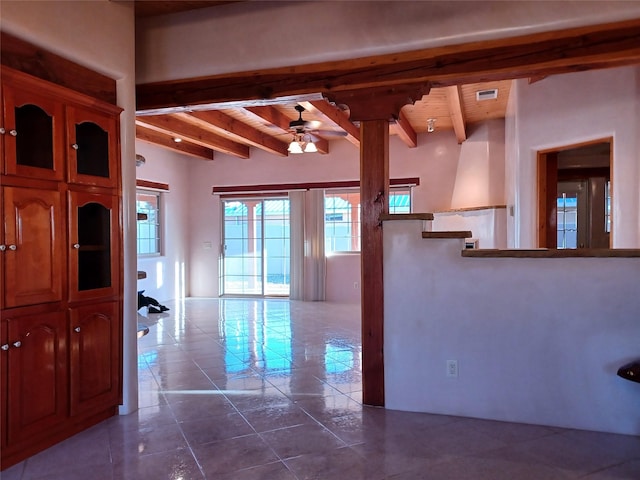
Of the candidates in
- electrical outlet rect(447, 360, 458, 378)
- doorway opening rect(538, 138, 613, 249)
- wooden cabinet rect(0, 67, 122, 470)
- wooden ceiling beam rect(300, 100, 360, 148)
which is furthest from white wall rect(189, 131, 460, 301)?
wooden cabinet rect(0, 67, 122, 470)

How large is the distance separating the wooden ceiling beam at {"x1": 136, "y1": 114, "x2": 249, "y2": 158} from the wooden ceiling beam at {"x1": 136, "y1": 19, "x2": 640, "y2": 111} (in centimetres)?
198

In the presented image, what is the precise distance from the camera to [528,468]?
2.25 meters

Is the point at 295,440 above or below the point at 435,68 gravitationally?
below

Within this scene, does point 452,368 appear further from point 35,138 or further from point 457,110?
point 457,110

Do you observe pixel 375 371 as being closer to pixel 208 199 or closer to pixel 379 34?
pixel 379 34

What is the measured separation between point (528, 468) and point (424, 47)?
240cm

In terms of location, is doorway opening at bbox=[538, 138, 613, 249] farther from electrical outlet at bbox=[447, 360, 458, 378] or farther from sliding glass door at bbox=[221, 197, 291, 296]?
sliding glass door at bbox=[221, 197, 291, 296]

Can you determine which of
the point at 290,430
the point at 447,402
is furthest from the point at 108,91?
the point at 447,402

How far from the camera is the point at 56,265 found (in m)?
2.51

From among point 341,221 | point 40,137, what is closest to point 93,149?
point 40,137

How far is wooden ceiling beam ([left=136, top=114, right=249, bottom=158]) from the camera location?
17.7 ft

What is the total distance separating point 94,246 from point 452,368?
2.42 m

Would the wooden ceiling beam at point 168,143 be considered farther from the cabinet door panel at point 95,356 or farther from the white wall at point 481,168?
the white wall at point 481,168

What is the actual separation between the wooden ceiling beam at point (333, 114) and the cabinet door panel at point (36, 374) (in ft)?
10.2
